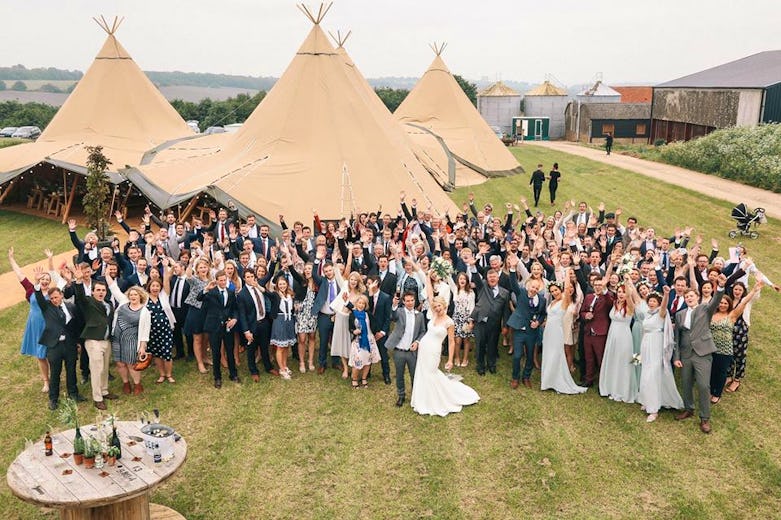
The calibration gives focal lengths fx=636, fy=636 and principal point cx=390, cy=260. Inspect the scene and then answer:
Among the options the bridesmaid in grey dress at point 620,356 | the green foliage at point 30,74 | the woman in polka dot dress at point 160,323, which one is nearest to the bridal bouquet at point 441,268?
the bridesmaid in grey dress at point 620,356

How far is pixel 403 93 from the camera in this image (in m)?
59.8

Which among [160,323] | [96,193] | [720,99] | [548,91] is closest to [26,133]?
[96,193]

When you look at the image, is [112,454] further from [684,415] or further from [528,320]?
[684,415]

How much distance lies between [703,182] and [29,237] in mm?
22985

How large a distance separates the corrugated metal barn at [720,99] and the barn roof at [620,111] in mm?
1279

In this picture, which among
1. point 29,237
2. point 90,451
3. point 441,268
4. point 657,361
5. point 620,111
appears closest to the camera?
point 90,451

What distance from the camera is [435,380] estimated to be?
26.7 ft

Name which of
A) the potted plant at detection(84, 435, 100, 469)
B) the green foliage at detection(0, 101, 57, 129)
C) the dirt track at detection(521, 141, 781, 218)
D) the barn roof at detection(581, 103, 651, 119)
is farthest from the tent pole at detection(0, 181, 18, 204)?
the barn roof at detection(581, 103, 651, 119)

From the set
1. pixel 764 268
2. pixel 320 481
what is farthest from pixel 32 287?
pixel 764 268

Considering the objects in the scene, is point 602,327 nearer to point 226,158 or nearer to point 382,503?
point 382,503

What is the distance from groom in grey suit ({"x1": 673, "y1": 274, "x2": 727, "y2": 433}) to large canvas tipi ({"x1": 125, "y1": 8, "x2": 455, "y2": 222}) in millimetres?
9579

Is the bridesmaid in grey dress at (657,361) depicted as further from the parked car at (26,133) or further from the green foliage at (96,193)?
→ the parked car at (26,133)

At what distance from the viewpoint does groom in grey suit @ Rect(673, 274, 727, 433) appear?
24.5ft

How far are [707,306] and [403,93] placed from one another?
54.8 m
